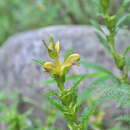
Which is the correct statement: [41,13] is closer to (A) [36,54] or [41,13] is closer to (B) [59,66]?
(A) [36,54]

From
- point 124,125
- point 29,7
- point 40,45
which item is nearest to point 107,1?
point 124,125

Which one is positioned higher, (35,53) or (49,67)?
(49,67)

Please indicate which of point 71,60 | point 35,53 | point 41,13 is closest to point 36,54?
point 35,53

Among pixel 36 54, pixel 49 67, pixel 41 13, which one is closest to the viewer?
pixel 49 67

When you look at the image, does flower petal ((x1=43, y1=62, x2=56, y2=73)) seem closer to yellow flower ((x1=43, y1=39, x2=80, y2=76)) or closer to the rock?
yellow flower ((x1=43, y1=39, x2=80, y2=76))

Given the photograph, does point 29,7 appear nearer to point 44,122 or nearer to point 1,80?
point 1,80

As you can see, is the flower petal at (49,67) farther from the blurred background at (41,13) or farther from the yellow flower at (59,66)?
the blurred background at (41,13)
